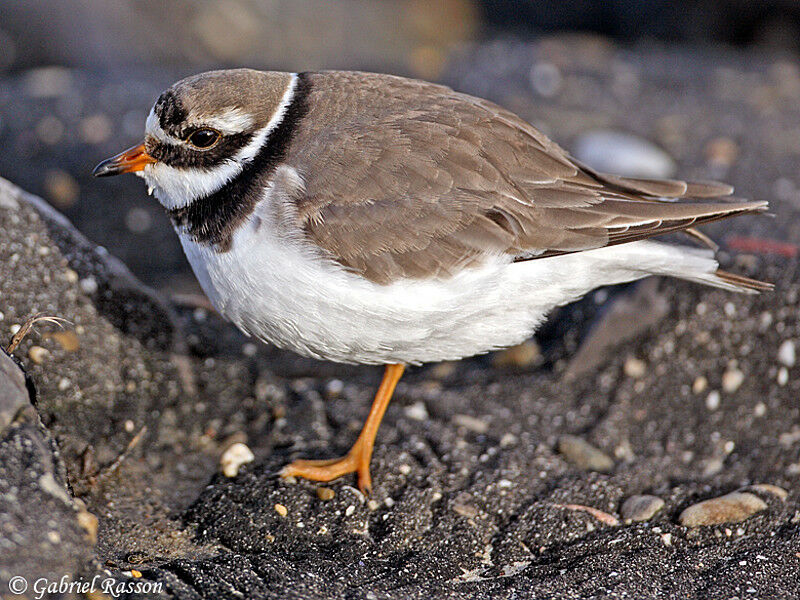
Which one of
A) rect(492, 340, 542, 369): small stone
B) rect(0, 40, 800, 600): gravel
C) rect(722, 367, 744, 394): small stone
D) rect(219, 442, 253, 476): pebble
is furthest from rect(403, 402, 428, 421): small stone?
rect(722, 367, 744, 394): small stone

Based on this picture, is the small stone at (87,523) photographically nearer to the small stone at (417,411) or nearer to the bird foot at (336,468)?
the bird foot at (336,468)

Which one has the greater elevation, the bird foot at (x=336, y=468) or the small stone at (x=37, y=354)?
the small stone at (x=37, y=354)

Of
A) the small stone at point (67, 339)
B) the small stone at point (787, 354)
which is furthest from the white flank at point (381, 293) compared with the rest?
the small stone at point (787, 354)

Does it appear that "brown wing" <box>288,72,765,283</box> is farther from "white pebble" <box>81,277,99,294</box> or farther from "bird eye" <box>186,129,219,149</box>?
"white pebble" <box>81,277,99,294</box>

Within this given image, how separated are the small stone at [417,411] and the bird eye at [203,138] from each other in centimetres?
186

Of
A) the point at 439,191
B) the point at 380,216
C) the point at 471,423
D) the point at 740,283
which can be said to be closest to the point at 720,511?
the point at 740,283

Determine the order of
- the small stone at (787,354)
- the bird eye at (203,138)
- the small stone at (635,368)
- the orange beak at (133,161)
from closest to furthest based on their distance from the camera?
the bird eye at (203,138)
the orange beak at (133,161)
the small stone at (787,354)
the small stone at (635,368)

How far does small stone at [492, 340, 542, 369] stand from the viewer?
17.5ft

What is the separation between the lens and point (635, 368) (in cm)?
501

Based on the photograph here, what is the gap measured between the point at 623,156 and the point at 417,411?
294cm

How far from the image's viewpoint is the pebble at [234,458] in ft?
14.2

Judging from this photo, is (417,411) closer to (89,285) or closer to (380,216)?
(380,216)

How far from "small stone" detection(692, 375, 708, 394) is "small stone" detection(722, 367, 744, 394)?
0.32 ft

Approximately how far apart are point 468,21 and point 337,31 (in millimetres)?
1696
